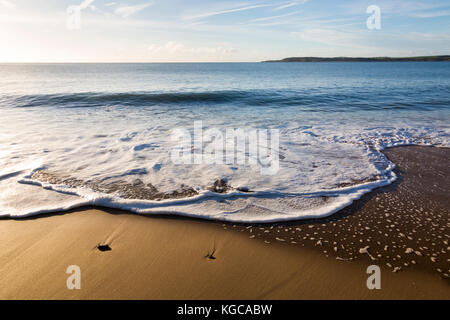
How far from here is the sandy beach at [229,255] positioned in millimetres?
2373

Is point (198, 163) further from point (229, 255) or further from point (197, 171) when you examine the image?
point (229, 255)

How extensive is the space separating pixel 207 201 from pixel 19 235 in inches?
97.6

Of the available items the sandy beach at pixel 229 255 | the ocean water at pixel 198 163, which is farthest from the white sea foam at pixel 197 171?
the sandy beach at pixel 229 255

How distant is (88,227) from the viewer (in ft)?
10.8

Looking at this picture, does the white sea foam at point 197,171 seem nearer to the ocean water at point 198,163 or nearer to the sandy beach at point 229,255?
the ocean water at point 198,163

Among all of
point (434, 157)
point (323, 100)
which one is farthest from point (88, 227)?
point (323, 100)

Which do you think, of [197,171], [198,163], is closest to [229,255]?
[197,171]

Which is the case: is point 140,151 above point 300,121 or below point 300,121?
below

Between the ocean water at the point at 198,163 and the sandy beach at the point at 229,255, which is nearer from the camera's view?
the sandy beach at the point at 229,255

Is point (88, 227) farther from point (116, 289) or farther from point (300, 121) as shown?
point (300, 121)

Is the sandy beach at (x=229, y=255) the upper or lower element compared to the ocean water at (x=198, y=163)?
lower

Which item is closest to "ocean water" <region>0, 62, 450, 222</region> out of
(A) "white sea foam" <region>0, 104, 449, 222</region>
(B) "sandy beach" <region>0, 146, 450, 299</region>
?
(A) "white sea foam" <region>0, 104, 449, 222</region>

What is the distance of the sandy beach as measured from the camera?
2.37m
